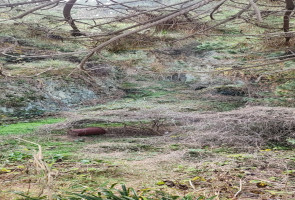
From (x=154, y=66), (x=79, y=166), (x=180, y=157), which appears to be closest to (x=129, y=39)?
(x=154, y=66)

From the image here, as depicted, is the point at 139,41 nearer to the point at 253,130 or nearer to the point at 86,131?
the point at 86,131

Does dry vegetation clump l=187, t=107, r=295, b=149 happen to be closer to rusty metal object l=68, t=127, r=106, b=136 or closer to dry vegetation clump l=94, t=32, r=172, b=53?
dry vegetation clump l=94, t=32, r=172, b=53

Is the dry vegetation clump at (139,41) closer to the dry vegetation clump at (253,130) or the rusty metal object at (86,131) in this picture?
the rusty metal object at (86,131)

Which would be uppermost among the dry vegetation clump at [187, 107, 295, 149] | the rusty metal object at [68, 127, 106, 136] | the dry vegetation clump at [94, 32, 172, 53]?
the dry vegetation clump at [94, 32, 172, 53]

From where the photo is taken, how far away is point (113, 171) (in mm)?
2643


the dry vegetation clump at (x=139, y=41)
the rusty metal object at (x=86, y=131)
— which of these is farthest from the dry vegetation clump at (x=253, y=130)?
the rusty metal object at (x=86, y=131)

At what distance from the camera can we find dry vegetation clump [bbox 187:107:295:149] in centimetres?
408

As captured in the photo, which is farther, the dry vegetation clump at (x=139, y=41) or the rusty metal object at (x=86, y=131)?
the rusty metal object at (x=86, y=131)

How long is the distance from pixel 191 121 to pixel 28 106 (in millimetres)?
4921

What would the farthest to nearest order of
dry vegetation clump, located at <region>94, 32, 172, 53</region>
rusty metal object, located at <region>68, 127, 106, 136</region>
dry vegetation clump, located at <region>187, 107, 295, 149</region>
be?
1. rusty metal object, located at <region>68, 127, 106, 136</region>
2. dry vegetation clump, located at <region>94, 32, 172, 53</region>
3. dry vegetation clump, located at <region>187, 107, 295, 149</region>

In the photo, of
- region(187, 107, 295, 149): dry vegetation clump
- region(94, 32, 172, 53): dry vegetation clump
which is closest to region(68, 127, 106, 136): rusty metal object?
region(94, 32, 172, 53): dry vegetation clump

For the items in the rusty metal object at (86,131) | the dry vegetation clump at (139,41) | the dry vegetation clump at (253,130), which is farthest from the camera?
the rusty metal object at (86,131)

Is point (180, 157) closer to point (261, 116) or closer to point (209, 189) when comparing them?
point (209, 189)

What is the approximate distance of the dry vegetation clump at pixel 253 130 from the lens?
408 cm
